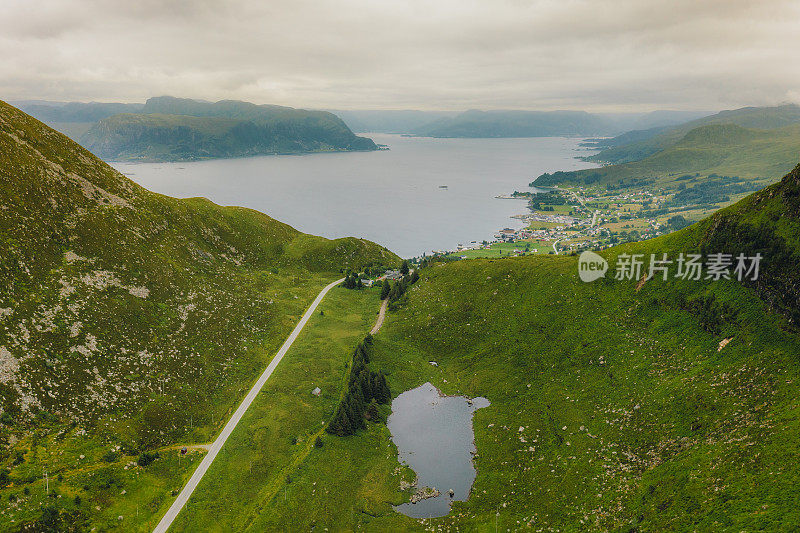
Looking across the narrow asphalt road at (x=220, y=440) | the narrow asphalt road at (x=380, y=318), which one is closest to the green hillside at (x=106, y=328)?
the narrow asphalt road at (x=220, y=440)

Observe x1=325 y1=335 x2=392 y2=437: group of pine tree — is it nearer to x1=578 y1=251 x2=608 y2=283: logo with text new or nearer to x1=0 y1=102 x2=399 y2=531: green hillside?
x1=0 y1=102 x2=399 y2=531: green hillside

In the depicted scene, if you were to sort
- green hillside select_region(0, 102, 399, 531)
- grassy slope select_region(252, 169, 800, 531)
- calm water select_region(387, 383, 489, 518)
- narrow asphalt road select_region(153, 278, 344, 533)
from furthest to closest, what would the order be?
1. calm water select_region(387, 383, 489, 518)
2. green hillside select_region(0, 102, 399, 531)
3. narrow asphalt road select_region(153, 278, 344, 533)
4. grassy slope select_region(252, 169, 800, 531)

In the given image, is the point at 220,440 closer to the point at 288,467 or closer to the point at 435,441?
the point at 288,467

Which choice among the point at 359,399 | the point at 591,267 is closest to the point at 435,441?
the point at 359,399

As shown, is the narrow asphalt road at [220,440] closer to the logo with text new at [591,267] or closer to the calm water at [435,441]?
the calm water at [435,441]

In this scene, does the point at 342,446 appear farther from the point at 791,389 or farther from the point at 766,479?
the point at 791,389

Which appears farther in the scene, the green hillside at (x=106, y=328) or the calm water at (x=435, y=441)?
the calm water at (x=435, y=441)

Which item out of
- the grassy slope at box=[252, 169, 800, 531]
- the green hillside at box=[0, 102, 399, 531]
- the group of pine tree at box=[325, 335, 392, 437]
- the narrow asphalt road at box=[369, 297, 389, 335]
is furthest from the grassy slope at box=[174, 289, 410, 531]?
the narrow asphalt road at box=[369, 297, 389, 335]
